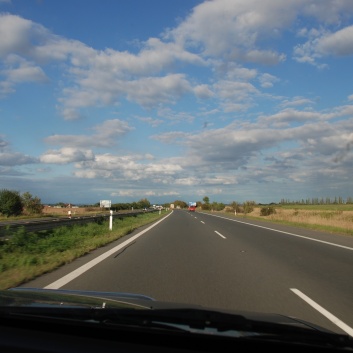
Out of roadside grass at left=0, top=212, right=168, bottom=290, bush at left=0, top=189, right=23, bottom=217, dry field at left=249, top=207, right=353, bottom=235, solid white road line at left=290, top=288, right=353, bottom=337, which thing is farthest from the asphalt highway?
bush at left=0, top=189, right=23, bottom=217

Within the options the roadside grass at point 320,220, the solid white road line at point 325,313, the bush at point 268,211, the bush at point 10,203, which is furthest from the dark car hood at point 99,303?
the bush at point 10,203

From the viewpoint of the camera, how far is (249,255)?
12.8 metres

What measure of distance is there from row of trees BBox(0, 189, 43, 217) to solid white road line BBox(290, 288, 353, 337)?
56.9m

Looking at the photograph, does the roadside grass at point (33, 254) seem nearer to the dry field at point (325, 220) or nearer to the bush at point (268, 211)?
the dry field at point (325, 220)

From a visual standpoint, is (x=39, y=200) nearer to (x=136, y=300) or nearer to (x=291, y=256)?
(x=291, y=256)

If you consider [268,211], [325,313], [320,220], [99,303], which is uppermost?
[268,211]

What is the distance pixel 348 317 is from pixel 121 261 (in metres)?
6.62

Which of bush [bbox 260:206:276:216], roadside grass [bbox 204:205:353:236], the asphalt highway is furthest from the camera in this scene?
bush [bbox 260:206:276:216]

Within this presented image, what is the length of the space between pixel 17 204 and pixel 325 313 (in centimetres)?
6192

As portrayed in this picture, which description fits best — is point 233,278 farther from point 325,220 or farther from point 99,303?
point 325,220

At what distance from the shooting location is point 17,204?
62.1 meters

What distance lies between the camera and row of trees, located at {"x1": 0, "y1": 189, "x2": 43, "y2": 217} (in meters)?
60.3

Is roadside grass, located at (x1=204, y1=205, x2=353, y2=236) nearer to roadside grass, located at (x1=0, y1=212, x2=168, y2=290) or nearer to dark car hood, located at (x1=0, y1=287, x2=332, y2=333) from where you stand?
roadside grass, located at (x1=0, y1=212, x2=168, y2=290)

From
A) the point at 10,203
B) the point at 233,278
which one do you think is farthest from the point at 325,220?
the point at 10,203
